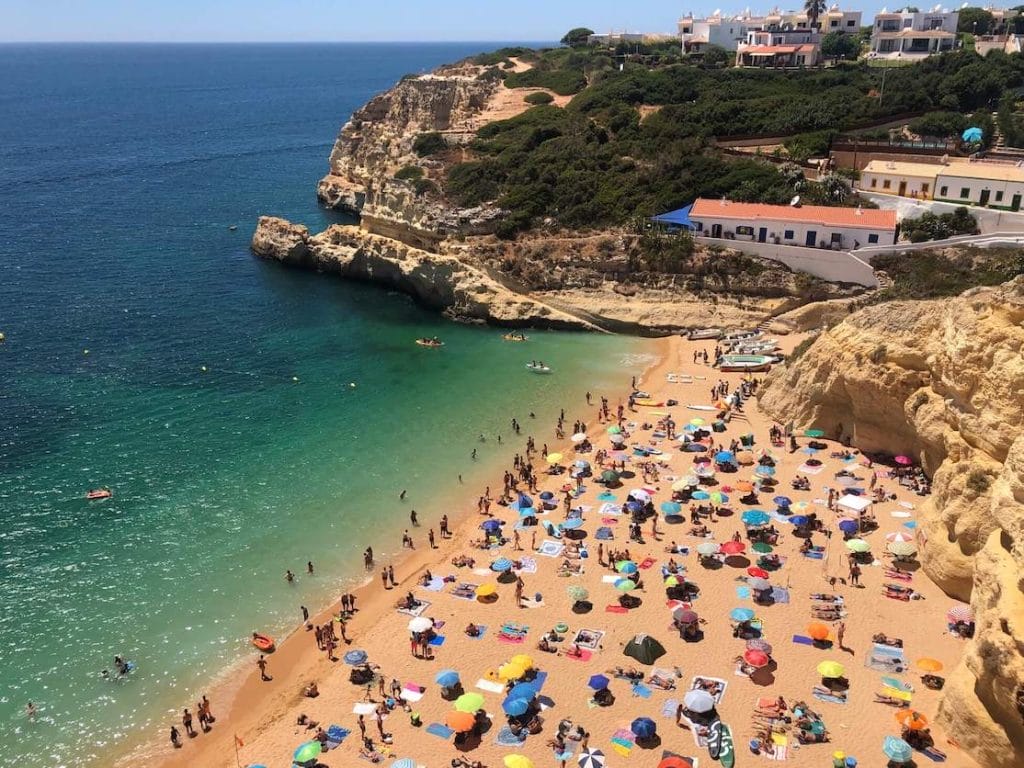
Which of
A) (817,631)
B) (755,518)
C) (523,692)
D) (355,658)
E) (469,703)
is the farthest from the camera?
(755,518)

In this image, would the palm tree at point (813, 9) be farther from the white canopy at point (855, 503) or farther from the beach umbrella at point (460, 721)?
the beach umbrella at point (460, 721)

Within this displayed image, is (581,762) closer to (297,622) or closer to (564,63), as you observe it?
(297,622)

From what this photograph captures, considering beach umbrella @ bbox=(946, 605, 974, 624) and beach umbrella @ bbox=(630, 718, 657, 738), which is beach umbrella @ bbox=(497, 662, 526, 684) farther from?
beach umbrella @ bbox=(946, 605, 974, 624)

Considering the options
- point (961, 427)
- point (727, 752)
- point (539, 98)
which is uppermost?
point (539, 98)

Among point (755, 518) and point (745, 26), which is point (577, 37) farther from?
point (755, 518)

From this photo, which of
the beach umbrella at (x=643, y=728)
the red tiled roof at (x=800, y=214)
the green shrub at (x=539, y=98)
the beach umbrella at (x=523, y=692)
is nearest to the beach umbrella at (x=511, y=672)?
the beach umbrella at (x=523, y=692)

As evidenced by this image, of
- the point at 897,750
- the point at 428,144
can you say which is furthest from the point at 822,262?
the point at 428,144
